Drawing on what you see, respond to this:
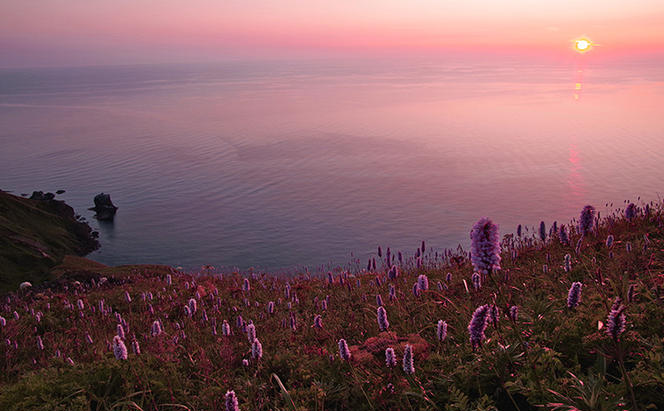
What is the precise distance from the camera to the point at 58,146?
85.1 metres

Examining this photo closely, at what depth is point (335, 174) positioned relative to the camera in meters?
59.5

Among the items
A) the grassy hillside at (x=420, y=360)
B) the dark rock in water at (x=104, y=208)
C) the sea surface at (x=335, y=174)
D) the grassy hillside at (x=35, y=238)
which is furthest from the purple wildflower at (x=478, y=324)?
the dark rock in water at (x=104, y=208)

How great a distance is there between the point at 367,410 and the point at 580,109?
100 meters

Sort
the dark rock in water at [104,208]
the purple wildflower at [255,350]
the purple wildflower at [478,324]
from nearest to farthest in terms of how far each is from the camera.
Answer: the purple wildflower at [478,324] < the purple wildflower at [255,350] < the dark rock in water at [104,208]

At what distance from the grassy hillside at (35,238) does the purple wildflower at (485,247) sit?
78.2 feet

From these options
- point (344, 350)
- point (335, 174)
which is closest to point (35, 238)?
point (335, 174)

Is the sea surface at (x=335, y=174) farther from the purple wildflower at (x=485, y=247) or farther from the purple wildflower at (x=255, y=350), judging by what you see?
the purple wildflower at (x=485, y=247)

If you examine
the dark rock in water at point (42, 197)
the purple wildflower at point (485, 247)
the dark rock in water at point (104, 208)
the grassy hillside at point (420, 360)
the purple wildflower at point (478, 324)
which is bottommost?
the dark rock in water at point (104, 208)

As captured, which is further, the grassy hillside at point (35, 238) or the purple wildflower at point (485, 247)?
the grassy hillside at point (35, 238)

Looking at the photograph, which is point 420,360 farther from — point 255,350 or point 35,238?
point 35,238

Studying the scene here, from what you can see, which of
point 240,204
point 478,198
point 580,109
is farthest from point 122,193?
point 580,109

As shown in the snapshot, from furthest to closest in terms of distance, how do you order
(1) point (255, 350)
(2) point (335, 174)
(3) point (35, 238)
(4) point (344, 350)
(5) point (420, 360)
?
(2) point (335, 174)
(3) point (35, 238)
(5) point (420, 360)
(1) point (255, 350)
(4) point (344, 350)

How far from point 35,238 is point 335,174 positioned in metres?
34.8

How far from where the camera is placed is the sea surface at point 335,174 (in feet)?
Answer: 135
